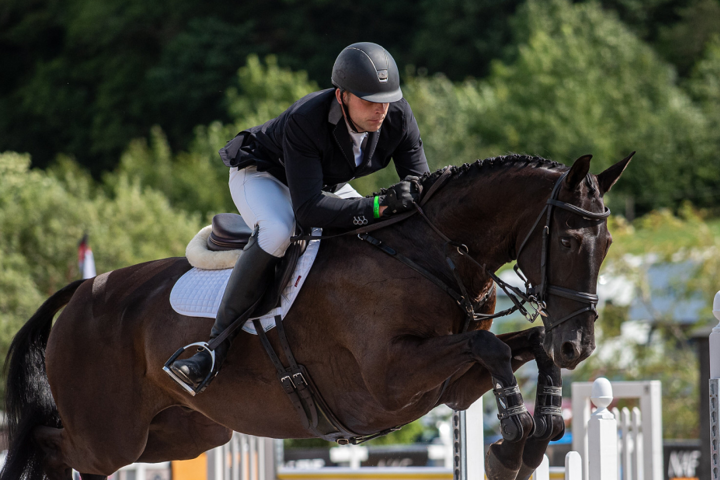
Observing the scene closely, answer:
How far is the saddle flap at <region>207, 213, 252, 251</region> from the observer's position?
4.72 meters

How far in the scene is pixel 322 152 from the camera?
4.23 meters

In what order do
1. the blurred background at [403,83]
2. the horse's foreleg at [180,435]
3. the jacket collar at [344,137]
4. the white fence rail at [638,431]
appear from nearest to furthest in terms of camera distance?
the jacket collar at [344,137]
the horse's foreleg at [180,435]
the white fence rail at [638,431]
the blurred background at [403,83]

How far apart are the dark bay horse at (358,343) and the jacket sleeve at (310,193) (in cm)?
17

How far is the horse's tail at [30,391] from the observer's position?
17.6ft

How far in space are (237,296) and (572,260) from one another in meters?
1.59

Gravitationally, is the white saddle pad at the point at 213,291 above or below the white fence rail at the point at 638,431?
above

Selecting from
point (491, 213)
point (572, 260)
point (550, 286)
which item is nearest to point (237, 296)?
point (491, 213)

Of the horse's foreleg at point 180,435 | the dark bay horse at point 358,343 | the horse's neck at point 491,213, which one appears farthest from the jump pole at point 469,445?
the horse's foreleg at point 180,435

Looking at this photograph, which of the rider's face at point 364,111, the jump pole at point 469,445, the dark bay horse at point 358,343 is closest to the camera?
the dark bay horse at point 358,343

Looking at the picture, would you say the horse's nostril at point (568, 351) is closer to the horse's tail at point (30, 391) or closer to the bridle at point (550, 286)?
the bridle at point (550, 286)

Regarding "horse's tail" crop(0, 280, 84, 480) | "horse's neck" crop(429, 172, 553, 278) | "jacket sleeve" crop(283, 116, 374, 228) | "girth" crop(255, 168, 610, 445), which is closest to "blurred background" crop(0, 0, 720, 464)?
"horse's tail" crop(0, 280, 84, 480)

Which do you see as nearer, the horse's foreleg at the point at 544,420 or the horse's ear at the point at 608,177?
the horse's ear at the point at 608,177

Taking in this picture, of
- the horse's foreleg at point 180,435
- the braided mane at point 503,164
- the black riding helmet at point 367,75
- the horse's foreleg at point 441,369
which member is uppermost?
the black riding helmet at point 367,75

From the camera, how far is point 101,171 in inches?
1619
